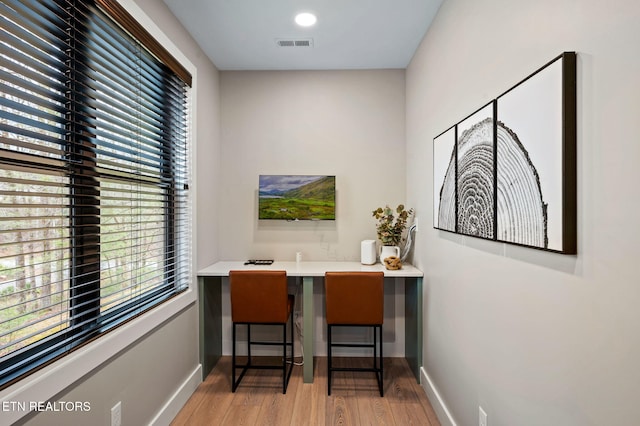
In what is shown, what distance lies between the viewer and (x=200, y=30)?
91.7 inches

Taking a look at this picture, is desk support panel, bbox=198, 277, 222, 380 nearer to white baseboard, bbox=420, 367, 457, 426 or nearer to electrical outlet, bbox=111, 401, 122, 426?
electrical outlet, bbox=111, 401, 122, 426

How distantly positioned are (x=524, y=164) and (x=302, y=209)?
2005 millimetres

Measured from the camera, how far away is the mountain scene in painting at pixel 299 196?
2949 mm

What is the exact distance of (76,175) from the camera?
1.32 meters

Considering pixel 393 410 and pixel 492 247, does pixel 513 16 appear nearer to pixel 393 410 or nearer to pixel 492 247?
pixel 492 247

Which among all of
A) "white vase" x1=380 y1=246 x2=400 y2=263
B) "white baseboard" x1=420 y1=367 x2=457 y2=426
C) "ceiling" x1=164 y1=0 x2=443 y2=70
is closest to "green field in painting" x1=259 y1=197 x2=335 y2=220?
"white vase" x1=380 y1=246 x2=400 y2=263

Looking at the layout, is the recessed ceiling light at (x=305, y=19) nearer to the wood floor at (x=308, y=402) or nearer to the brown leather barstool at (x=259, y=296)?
the brown leather barstool at (x=259, y=296)

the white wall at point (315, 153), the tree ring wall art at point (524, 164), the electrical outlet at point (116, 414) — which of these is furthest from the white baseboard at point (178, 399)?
the tree ring wall art at point (524, 164)

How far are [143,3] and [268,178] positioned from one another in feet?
5.01

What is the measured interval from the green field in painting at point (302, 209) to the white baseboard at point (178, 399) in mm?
1389

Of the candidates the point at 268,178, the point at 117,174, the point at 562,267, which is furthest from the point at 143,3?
the point at 562,267

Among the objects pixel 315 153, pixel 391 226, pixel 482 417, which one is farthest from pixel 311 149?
pixel 482 417

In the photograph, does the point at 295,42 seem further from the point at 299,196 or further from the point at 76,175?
the point at 76,175

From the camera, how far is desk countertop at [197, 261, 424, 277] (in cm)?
249
